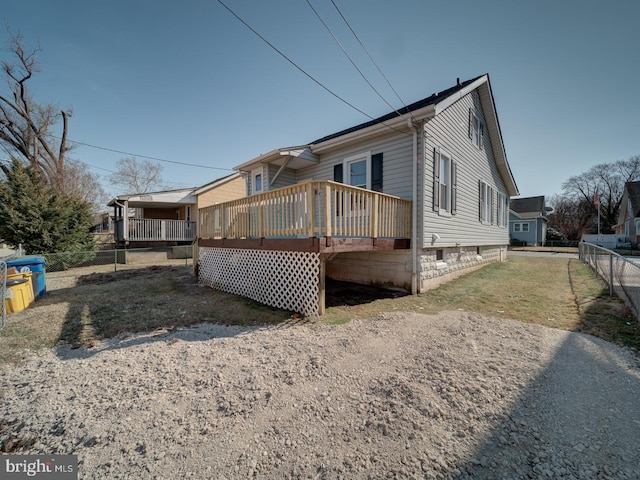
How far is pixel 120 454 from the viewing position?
2.06 meters

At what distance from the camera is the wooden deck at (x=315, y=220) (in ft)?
17.2

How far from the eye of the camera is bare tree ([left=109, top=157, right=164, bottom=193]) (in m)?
37.7

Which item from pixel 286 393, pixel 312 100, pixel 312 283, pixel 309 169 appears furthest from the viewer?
pixel 309 169

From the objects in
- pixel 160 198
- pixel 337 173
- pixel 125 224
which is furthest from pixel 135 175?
pixel 337 173

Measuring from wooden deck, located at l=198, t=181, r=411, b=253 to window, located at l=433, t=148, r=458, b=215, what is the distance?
3.89 ft

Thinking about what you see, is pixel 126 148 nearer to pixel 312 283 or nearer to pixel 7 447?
pixel 312 283

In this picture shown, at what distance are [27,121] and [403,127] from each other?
28.0 metres

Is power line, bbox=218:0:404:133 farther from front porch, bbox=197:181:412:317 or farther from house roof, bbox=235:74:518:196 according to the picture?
front porch, bbox=197:181:412:317

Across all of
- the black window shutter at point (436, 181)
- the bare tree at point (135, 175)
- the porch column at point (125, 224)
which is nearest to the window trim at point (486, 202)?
the black window shutter at point (436, 181)

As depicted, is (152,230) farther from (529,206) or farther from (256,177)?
(529,206)

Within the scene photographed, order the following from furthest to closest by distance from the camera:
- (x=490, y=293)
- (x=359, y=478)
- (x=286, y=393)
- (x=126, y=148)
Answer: (x=126, y=148)
(x=490, y=293)
(x=286, y=393)
(x=359, y=478)

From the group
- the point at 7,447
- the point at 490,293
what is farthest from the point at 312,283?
the point at 490,293

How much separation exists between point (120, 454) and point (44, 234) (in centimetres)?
1465

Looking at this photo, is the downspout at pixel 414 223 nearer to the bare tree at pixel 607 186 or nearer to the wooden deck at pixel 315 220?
the wooden deck at pixel 315 220
